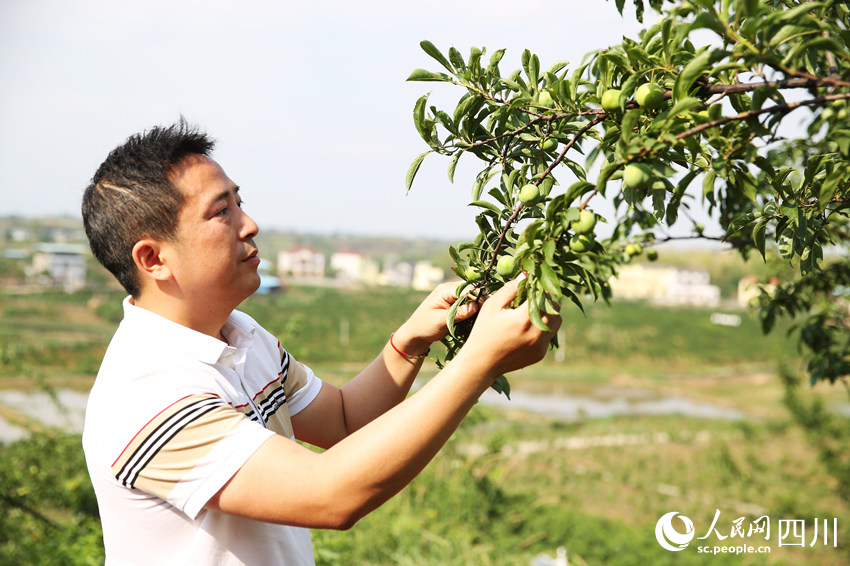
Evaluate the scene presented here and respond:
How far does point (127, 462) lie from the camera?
40.8 inches

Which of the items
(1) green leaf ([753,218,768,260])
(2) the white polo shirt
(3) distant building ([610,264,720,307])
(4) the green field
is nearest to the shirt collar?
(2) the white polo shirt

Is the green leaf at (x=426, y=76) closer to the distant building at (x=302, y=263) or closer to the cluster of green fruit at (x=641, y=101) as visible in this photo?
the cluster of green fruit at (x=641, y=101)

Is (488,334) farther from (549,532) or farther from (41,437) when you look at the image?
(549,532)

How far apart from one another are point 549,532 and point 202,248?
6376 mm

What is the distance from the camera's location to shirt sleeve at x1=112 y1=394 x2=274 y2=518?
1.00 metres

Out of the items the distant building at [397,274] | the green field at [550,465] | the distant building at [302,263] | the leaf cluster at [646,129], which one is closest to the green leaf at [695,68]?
the leaf cluster at [646,129]

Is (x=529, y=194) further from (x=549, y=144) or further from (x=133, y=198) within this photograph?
(x=133, y=198)

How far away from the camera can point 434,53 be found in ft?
3.69

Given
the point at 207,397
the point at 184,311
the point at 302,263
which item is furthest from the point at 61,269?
the point at 207,397

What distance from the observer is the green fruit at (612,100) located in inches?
36.9

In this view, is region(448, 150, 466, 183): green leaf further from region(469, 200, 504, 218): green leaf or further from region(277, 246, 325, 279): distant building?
region(277, 246, 325, 279): distant building

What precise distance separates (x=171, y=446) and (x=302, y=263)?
41.1 m

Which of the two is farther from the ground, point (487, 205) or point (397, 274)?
point (487, 205)

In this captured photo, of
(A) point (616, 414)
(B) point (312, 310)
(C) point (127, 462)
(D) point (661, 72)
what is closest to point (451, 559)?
(C) point (127, 462)
